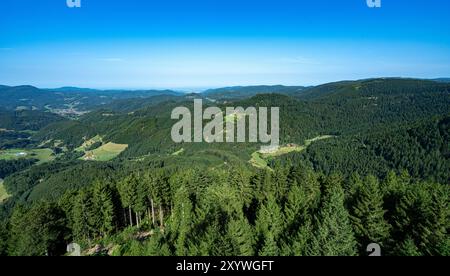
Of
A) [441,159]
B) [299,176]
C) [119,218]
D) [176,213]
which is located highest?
[299,176]

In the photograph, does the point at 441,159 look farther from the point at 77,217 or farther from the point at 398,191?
the point at 77,217

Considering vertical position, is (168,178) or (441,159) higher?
(168,178)

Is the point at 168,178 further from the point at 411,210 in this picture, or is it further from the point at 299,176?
the point at 411,210
